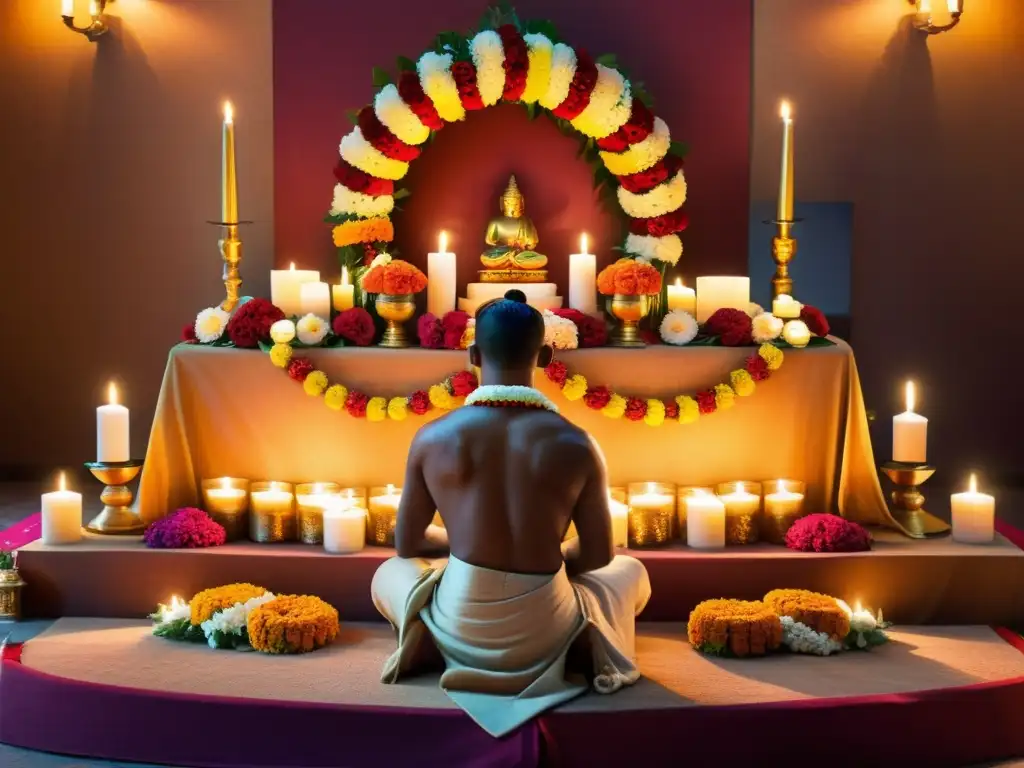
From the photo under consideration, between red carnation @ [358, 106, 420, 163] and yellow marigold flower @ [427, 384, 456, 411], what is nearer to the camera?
yellow marigold flower @ [427, 384, 456, 411]

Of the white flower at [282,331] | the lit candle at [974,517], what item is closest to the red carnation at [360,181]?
the white flower at [282,331]

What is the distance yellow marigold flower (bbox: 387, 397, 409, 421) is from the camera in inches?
201

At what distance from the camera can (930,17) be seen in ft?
22.0

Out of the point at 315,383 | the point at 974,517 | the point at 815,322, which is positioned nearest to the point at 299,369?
the point at 315,383

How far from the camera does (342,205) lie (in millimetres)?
5652

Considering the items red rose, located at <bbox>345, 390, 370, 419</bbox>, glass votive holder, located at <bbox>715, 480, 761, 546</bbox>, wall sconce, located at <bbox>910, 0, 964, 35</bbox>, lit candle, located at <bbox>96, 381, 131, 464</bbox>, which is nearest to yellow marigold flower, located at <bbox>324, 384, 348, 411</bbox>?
red rose, located at <bbox>345, 390, 370, 419</bbox>

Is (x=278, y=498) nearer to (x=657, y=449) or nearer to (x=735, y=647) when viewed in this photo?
(x=657, y=449)

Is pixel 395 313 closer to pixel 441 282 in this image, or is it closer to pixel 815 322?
pixel 441 282

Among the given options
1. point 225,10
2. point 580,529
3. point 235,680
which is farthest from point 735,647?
point 225,10

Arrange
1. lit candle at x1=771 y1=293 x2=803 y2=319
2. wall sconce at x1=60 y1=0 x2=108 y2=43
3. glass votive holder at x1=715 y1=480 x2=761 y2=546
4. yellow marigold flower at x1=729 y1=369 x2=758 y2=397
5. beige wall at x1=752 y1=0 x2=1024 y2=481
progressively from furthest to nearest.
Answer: beige wall at x1=752 y1=0 x2=1024 y2=481 < wall sconce at x1=60 y1=0 x2=108 y2=43 < lit candle at x1=771 y1=293 x2=803 y2=319 < yellow marigold flower at x1=729 y1=369 x2=758 y2=397 < glass votive holder at x1=715 y1=480 x2=761 y2=546

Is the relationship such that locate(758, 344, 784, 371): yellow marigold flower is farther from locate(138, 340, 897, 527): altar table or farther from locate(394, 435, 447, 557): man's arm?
locate(394, 435, 447, 557): man's arm

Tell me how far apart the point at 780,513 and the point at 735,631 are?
829 millimetres

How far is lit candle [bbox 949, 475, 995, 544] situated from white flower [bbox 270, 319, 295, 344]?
2.43 meters

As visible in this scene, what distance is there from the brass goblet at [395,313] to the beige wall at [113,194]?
1.41 meters
